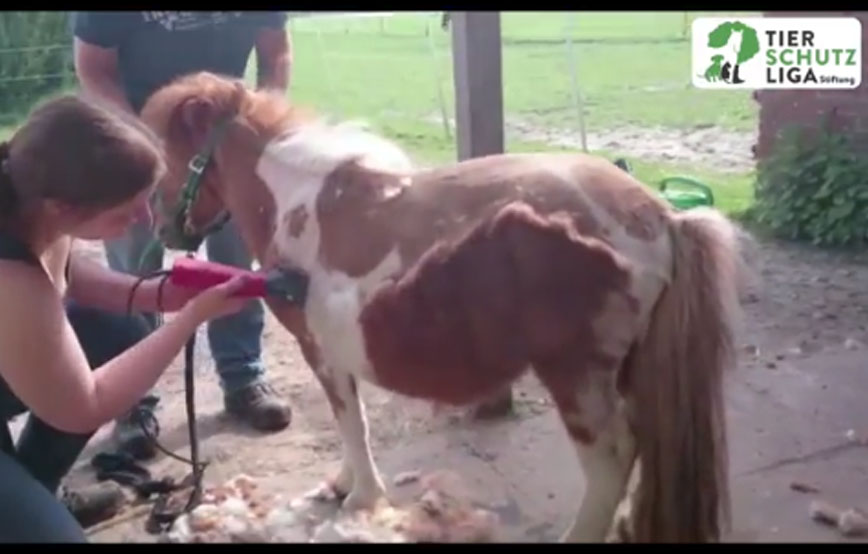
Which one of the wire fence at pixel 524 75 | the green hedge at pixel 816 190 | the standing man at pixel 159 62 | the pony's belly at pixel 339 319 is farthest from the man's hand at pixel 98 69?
the green hedge at pixel 816 190

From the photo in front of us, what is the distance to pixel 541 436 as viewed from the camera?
218 centimetres

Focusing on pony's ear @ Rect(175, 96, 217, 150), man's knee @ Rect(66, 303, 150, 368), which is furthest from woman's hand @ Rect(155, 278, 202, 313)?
pony's ear @ Rect(175, 96, 217, 150)

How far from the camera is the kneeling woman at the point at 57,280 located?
1.46 meters

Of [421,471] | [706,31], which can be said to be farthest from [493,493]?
[706,31]

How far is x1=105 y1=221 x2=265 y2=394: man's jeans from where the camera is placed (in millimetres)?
2281

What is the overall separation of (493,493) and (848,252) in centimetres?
187

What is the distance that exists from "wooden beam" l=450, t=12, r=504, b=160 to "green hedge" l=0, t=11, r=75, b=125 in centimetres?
169

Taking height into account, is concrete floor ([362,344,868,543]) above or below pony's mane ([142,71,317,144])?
below

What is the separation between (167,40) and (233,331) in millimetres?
639

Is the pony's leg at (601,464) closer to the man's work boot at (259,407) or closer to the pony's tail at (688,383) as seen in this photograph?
the pony's tail at (688,383)

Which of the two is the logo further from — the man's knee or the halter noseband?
the man's knee

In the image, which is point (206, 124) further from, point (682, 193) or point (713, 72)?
point (713, 72)

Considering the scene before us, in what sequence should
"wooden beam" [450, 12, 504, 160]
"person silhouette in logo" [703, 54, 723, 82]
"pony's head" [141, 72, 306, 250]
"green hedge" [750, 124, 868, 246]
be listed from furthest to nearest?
"green hedge" [750, 124, 868, 246]
"person silhouette in logo" [703, 54, 723, 82]
"wooden beam" [450, 12, 504, 160]
"pony's head" [141, 72, 306, 250]

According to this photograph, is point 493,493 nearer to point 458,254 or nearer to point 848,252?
point 458,254
